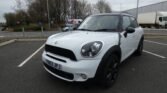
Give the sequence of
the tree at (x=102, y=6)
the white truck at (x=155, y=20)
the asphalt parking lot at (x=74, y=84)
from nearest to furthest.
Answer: the asphalt parking lot at (x=74, y=84)
the white truck at (x=155, y=20)
the tree at (x=102, y=6)

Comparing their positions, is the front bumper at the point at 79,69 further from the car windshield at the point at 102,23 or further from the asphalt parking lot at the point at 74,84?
the car windshield at the point at 102,23

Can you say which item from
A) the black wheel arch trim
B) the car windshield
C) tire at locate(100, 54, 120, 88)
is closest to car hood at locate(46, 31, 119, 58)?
the black wheel arch trim

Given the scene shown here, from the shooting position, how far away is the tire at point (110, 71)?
11.4ft

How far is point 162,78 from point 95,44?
213cm

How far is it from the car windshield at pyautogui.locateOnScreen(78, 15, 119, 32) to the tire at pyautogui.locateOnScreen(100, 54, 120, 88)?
2.74 ft

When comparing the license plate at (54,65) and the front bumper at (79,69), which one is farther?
the license plate at (54,65)

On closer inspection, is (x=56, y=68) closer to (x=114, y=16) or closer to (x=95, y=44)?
(x=95, y=44)

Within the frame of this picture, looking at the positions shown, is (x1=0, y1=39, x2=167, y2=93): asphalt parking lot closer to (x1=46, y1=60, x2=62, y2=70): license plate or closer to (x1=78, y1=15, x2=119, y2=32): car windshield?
(x1=46, y1=60, x2=62, y2=70): license plate

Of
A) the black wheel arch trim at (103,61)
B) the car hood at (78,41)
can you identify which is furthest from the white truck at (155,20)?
the black wheel arch trim at (103,61)

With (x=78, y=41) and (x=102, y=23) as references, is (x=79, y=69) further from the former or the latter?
(x=102, y=23)

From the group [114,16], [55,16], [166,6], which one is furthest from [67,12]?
[114,16]

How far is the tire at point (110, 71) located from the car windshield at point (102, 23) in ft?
2.74

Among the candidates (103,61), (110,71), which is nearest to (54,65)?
(103,61)

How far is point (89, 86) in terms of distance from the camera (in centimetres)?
381
